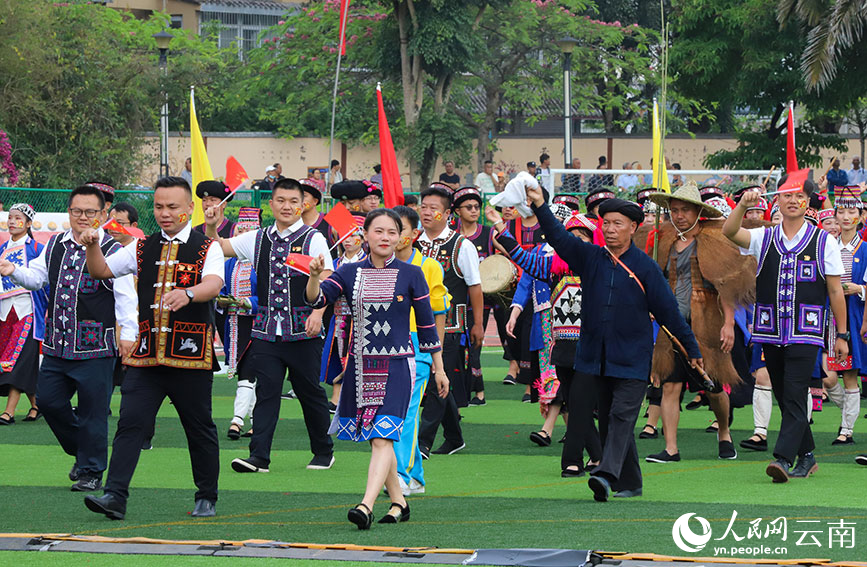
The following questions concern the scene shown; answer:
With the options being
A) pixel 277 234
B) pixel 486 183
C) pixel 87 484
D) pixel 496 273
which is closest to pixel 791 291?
pixel 277 234

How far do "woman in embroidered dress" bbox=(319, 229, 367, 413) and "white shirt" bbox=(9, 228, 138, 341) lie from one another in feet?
7.95

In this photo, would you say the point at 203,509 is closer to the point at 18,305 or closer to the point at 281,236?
the point at 281,236

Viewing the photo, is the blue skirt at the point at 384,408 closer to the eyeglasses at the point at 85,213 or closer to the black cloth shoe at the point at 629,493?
the black cloth shoe at the point at 629,493

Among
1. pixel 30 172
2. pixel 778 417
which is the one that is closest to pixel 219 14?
pixel 30 172

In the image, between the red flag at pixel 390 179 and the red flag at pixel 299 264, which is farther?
the red flag at pixel 390 179

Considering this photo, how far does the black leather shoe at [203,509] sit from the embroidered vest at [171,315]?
78 centimetres

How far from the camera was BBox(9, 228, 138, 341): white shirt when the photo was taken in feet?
28.2

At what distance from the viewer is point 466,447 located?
462 inches

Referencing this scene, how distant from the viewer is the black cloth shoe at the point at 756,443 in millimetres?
11461

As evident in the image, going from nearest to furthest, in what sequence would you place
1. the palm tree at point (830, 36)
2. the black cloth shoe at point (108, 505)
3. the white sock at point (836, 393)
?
the black cloth shoe at point (108, 505)
the white sock at point (836, 393)
the palm tree at point (830, 36)

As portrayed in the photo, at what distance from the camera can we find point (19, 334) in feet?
43.6

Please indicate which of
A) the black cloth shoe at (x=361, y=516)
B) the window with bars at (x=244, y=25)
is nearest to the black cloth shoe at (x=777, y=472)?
the black cloth shoe at (x=361, y=516)

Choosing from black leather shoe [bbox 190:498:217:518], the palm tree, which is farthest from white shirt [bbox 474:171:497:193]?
black leather shoe [bbox 190:498:217:518]

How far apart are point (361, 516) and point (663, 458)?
3720mm
